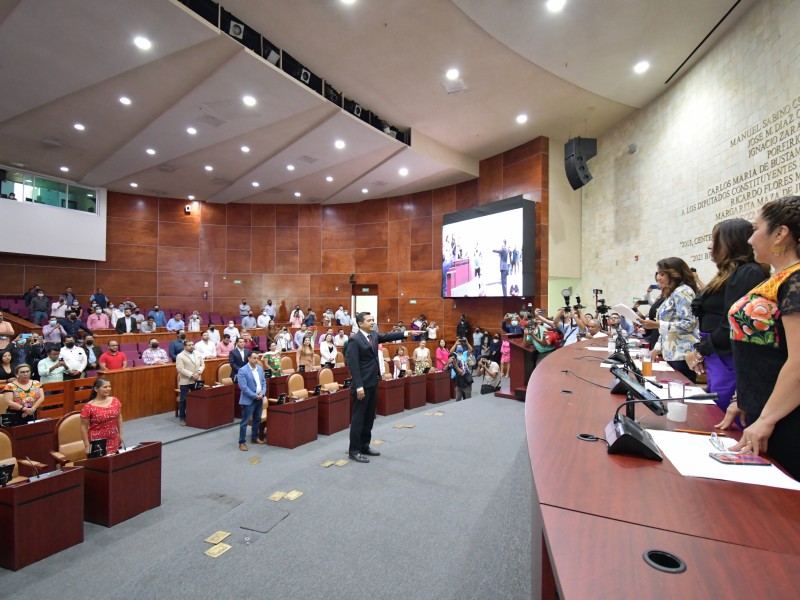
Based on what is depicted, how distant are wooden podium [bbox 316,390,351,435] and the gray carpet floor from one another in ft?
3.73

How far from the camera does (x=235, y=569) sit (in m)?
2.20

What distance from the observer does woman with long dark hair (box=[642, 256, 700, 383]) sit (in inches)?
97.0

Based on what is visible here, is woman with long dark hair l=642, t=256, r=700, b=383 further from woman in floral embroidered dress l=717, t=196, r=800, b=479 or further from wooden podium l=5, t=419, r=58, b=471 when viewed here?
wooden podium l=5, t=419, r=58, b=471

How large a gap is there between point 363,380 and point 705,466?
130 inches

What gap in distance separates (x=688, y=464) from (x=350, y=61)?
8.03 m

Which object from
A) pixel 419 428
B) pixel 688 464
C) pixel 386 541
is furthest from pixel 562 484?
pixel 419 428

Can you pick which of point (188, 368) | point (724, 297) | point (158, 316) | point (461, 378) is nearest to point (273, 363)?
point (188, 368)

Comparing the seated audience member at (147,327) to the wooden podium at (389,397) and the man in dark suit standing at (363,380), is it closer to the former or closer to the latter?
the wooden podium at (389,397)

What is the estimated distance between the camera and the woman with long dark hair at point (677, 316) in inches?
97.0

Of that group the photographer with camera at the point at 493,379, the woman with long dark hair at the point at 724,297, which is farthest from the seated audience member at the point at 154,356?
the woman with long dark hair at the point at 724,297

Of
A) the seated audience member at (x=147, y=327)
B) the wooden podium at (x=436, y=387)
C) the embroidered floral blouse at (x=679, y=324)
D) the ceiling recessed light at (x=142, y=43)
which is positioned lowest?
the wooden podium at (x=436, y=387)

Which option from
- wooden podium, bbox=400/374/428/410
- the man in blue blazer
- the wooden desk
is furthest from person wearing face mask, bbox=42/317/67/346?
the wooden desk

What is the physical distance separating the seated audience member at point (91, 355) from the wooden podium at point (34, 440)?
277 cm

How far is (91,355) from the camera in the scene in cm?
711
